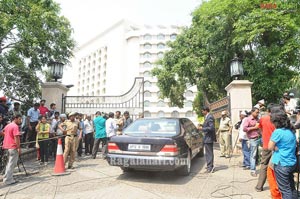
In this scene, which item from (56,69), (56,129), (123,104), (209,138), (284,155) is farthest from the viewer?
(123,104)

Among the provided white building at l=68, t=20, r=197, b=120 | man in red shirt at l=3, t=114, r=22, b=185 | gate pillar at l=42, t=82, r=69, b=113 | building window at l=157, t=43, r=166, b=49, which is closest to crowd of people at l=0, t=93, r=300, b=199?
man in red shirt at l=3, t=114, r=22, b=185

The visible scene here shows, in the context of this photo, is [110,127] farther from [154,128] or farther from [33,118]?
[154,128]

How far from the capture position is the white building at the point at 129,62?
68.6 metres

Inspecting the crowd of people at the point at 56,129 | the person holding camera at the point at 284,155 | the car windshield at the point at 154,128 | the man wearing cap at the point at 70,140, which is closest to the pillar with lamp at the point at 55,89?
the crowd of people at the point at 56,129

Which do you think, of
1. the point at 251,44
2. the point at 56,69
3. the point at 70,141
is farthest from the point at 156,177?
the point at 251,44

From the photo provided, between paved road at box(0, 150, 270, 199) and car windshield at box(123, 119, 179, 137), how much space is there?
1143mm

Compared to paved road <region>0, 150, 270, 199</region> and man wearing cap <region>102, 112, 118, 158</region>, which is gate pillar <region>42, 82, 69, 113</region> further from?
paved road <region>0, 150, 270, 199</region>

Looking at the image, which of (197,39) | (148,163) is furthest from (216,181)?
(197,39)

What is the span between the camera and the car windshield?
7.04 metres

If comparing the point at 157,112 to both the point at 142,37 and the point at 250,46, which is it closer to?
the point at 142,37

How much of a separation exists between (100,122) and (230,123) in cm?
498

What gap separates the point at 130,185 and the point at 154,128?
1677 millimetres

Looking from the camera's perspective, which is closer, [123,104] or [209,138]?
[209,138]

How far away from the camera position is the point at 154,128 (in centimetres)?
732
